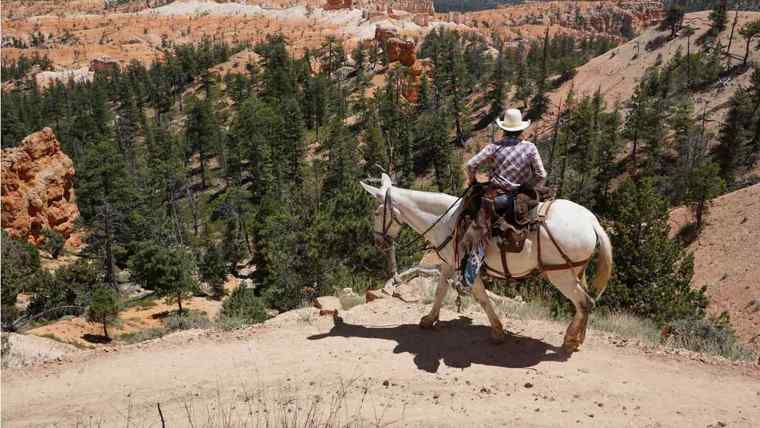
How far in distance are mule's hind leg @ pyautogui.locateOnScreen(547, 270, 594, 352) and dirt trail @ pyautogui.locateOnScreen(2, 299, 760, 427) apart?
24cm

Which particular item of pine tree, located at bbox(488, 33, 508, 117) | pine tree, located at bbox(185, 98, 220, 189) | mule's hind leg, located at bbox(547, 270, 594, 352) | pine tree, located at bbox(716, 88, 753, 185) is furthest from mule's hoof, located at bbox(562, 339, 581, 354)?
pine tree, located at bbox(488, 33, 508, 117)

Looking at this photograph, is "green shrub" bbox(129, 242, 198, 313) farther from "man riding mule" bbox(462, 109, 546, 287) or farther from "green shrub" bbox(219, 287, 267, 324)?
"man riding mule" bbox(462, 109, 546, 287)

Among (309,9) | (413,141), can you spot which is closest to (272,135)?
(413,141)

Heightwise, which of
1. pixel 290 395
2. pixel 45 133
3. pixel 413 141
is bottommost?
pixel 413 141

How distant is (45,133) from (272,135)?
24.2 meters

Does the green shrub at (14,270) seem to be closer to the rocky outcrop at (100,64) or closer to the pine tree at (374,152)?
the pine tree at (374,152)

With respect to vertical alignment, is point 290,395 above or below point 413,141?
above

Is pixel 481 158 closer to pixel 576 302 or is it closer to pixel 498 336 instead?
pixel 576 302

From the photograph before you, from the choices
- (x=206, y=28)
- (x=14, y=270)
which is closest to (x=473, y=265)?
(x=14, y=270)

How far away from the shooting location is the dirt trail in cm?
593

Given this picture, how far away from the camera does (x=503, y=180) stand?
7.00 meters

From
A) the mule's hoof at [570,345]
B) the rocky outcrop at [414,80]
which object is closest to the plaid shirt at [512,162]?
the mule's hoof at [570,345]

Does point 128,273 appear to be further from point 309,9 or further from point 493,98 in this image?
point 309,9

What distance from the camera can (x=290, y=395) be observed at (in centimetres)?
657
